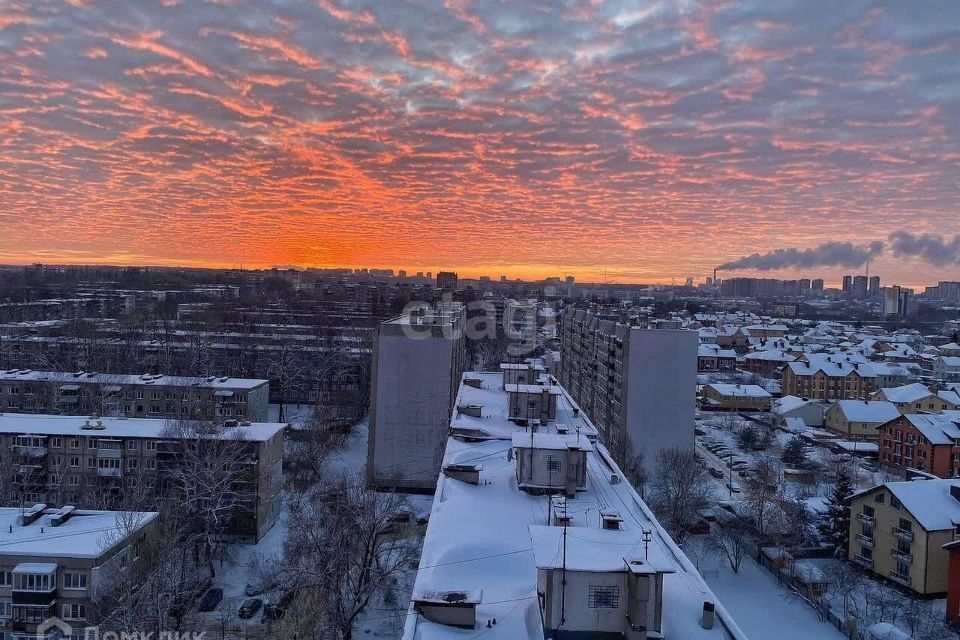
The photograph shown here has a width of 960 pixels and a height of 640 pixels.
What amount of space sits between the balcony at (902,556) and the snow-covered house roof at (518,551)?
18.6ft

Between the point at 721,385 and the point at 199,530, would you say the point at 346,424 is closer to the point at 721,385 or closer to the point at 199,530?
the point at 199,530

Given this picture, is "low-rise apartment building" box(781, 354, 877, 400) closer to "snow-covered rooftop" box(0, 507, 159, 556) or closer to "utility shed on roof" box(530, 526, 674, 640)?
"utility shed on roof" box(530, 526, 674, 640)

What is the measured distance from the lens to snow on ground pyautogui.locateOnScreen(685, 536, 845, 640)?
857cm

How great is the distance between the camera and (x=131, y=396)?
1620cm

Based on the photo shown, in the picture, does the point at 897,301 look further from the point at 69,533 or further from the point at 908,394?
the point at 69,533

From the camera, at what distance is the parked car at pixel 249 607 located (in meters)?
8.58

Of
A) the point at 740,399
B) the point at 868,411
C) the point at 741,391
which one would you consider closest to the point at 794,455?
the point at 868,411

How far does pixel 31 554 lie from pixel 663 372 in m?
12.8

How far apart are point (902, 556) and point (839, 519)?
1448mm

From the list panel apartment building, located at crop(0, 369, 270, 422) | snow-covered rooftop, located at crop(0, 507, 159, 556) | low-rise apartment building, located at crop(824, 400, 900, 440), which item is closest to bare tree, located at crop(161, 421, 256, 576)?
snow-covered rooftop, located at crop(0, 507, 159, 556)

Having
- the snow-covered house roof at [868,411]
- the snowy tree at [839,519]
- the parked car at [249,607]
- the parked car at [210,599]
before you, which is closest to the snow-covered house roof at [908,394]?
the snow-covered house roof at [868,411]

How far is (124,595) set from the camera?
23.4 feet

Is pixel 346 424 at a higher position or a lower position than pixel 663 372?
lower

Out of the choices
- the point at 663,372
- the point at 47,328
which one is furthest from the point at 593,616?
the point at 47,328
